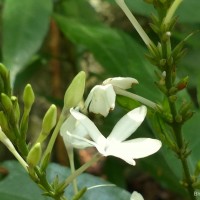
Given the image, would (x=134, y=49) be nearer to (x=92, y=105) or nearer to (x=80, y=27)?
(x=80, y=27)

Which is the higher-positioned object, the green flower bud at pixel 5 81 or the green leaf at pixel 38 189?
the green flower bud at pixel 5 81

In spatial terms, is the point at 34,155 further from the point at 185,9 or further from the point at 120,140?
the point at 185,9

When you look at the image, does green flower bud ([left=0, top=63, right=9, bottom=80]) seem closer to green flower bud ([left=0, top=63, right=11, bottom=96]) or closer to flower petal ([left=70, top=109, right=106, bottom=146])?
green flower bud ([left=0, top=63, right=11, bottom=96])

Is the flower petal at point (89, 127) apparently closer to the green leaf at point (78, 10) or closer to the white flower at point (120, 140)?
the white flower at point (120, 140)

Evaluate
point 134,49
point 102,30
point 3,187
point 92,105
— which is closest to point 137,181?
point 102,30

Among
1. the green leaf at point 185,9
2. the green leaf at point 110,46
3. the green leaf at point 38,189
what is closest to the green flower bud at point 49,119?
the green leaf at point 38,189
